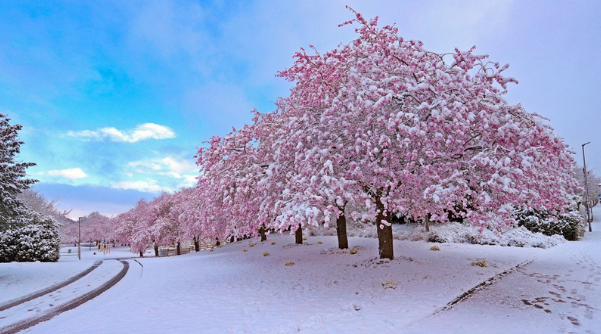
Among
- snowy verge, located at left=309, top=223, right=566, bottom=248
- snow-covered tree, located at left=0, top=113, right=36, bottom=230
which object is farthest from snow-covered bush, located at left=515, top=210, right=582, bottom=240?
snow-covered tree, located at left=0, top=113, right=36, bottom=230

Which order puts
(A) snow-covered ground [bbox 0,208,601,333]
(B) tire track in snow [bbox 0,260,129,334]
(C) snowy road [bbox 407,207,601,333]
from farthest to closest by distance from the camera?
(B) tire track in snow [bbox 0,260,129,334], (A) snow-covered ground [bbox 0,208,601,333], (C) snowy road [bbox 407,207,601,333]

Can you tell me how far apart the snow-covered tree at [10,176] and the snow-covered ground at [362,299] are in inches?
127

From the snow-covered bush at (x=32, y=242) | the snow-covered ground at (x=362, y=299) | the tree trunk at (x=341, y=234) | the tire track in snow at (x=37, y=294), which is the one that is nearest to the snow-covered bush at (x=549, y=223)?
the snow-covered ground at (x=362, y=299)

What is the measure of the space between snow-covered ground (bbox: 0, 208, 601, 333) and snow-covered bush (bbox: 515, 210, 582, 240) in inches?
272

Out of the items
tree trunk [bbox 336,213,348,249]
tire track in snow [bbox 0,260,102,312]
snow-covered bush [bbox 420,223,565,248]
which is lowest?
tire track in snow [bbox 0,260,102,312]

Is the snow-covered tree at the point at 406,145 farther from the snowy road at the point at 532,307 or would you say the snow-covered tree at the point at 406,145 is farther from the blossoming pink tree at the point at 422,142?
the snowy road at the point at 532,307

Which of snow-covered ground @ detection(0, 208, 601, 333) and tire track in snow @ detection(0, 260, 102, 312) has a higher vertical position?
snow-covered ground @ detection(0, 208, 601, 333)

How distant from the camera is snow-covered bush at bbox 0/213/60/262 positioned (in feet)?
78.9

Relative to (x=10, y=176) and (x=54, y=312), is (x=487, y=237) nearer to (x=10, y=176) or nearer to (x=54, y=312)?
(x=54, y=312)

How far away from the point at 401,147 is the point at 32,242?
29.8m

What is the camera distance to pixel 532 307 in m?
7.38

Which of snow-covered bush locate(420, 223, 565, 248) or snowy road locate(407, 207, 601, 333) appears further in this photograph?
snow-covered bush locate(420, 223, 565, 248)

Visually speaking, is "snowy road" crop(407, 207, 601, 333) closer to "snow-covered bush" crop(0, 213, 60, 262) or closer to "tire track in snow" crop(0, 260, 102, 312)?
"tire track in snow" crop(0, 260, 102, 312)

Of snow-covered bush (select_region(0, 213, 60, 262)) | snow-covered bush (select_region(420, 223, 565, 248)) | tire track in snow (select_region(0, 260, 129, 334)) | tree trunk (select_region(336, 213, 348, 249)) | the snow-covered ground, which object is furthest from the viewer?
snow-covered bush (select_region(0, 213, 60, 262))
